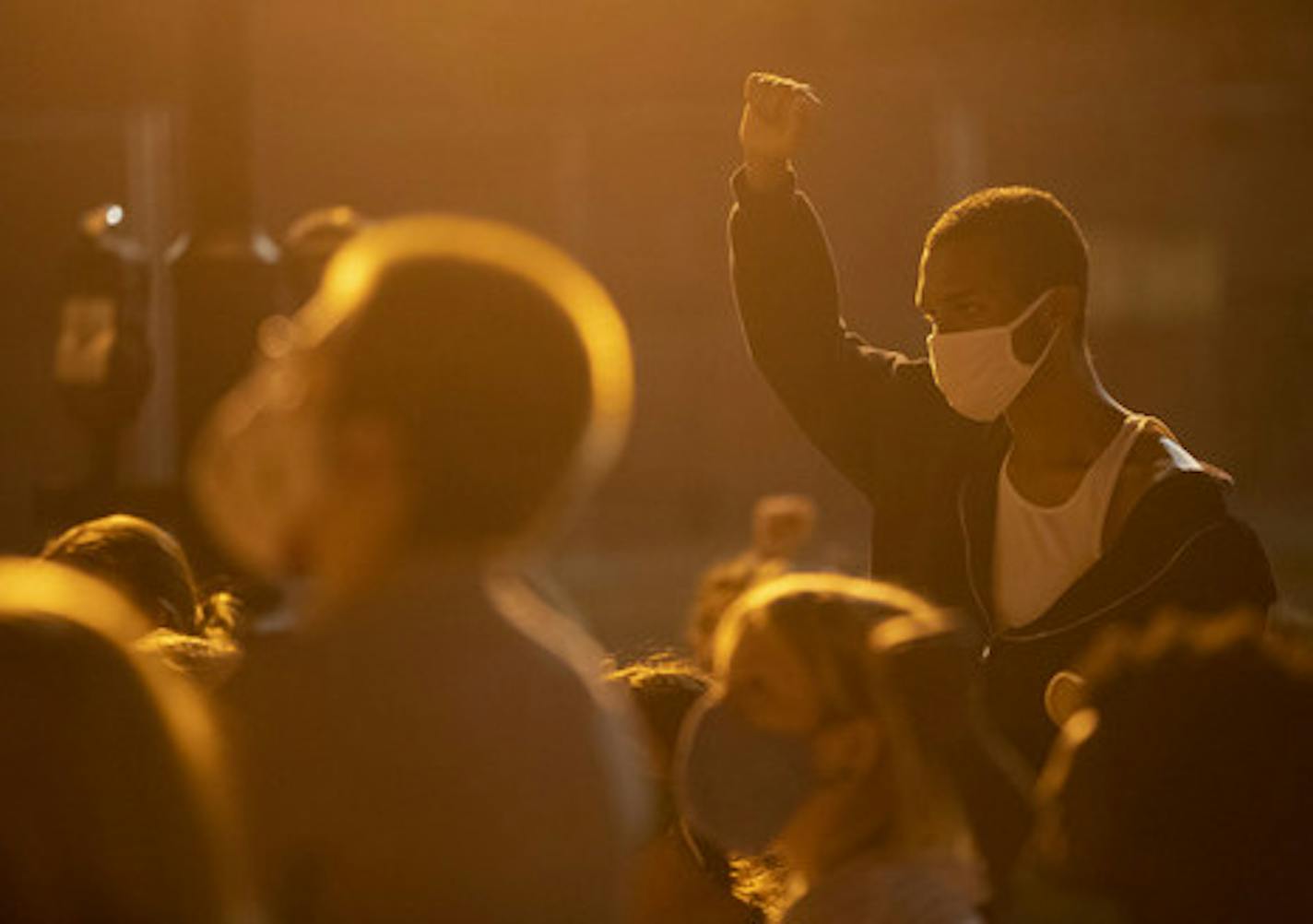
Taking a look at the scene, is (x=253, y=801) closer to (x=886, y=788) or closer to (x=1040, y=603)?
(x=886, y=788)

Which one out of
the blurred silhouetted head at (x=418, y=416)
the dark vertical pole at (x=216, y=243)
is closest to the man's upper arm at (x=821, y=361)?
the blurred silhouetted head at (x=418, y=416)

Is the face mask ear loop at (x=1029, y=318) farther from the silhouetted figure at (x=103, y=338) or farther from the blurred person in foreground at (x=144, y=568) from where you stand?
the silhouetted figure at (x=103, y=338)

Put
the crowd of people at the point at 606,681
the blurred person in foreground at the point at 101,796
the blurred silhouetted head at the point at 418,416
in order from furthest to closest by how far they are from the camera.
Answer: the blurred silhouetted head at the point at 418,416, the crowd of people at the point at 606,681, the blurred person in foreground at the point at 101,796

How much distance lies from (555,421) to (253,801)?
0.39 m

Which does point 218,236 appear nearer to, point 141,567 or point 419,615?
point 141,567

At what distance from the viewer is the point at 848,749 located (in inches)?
135

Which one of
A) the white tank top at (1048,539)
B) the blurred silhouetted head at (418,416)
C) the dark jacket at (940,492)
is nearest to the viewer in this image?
the blurred silhouetted head at (418,416)

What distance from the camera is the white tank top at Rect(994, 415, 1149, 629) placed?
4750 millimetres

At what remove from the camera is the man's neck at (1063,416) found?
16.0ft

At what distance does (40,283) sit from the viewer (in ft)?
88.5

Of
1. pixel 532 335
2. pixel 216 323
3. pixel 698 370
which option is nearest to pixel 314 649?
pixel 532 335

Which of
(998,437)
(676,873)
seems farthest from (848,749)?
(998,437)

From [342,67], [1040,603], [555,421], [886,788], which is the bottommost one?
[342,67]

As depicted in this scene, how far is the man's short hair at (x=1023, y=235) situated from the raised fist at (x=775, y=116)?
0.36m
